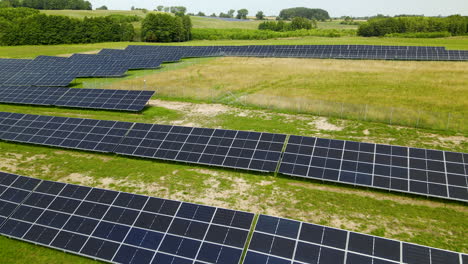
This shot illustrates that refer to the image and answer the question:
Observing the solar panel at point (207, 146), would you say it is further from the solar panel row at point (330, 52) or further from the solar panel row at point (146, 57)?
the solar panel row at point (330, 52)

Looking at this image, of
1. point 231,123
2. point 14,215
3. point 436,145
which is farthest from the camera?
point 231,123

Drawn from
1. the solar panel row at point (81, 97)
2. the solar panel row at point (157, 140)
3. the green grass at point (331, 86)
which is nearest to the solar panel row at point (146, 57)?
the green grass at point (331, 86)

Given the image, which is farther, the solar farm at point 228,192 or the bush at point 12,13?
the bush at point 12,13

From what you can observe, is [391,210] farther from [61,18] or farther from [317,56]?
[61,18]

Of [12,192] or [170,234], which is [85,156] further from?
[170,234]

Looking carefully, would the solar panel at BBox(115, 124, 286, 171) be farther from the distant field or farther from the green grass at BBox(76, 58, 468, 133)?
the distant field

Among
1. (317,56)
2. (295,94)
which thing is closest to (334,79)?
(295,94)

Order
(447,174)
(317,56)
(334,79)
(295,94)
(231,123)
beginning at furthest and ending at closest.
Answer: (317,56)
(334,79)
(295,94)
(231,123)
(447,174)
